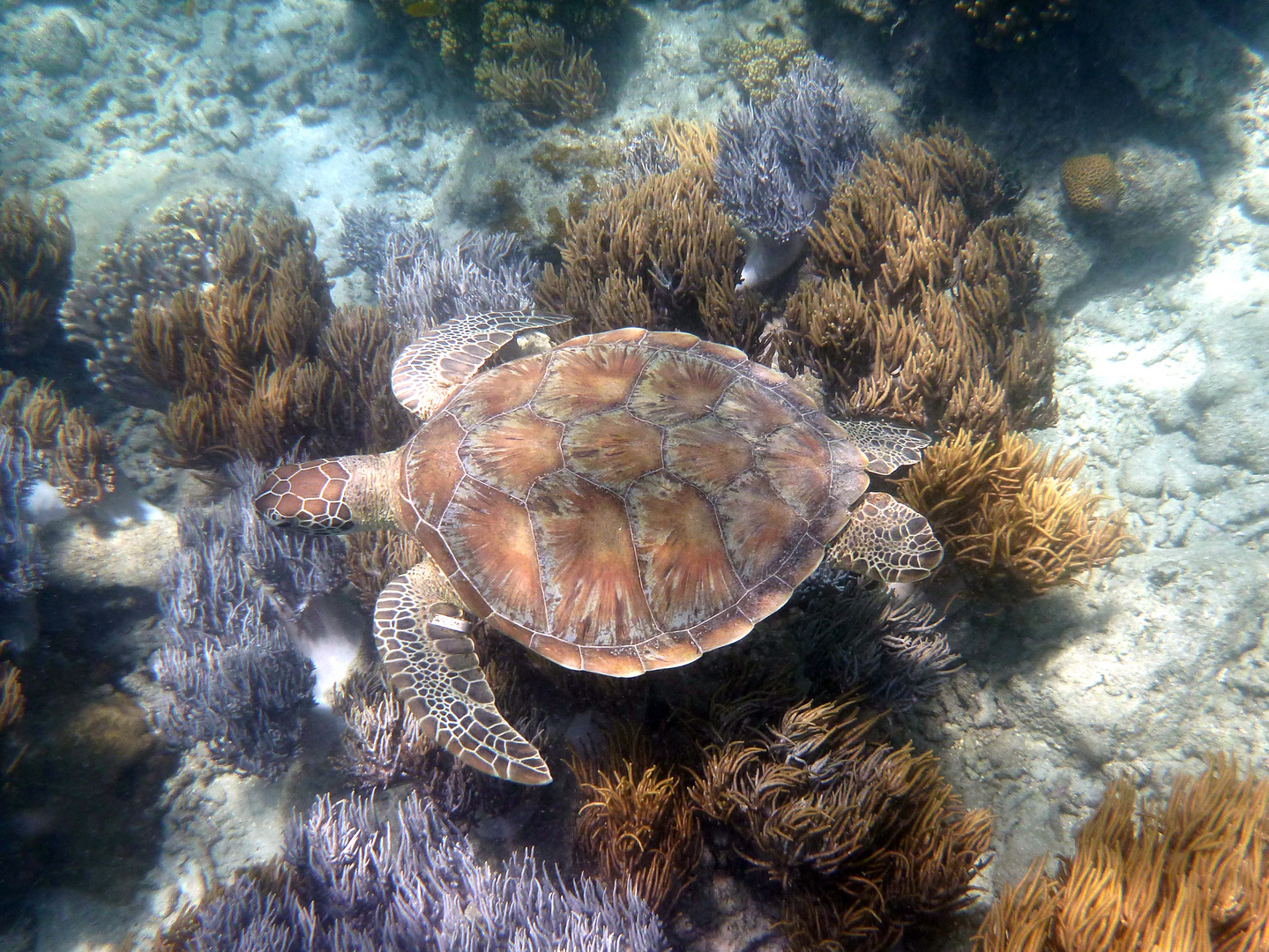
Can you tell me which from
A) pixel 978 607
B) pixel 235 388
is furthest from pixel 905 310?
pixel 235 388

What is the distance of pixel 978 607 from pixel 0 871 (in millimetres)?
6139

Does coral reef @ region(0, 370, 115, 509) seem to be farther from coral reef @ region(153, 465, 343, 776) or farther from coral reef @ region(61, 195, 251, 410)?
coral reef @ region(153, 465, 343, 776)

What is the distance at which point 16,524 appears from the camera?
379 centimetres

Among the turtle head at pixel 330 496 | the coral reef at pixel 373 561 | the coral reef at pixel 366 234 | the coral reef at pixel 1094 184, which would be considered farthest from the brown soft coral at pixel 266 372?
the coral reef at pixel 1094 184

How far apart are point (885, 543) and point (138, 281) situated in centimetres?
757

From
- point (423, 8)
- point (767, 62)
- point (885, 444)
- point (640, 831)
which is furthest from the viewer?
point (423, 8)

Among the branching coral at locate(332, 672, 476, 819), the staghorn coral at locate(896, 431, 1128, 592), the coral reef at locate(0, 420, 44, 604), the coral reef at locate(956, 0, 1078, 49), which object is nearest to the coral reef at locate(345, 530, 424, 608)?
the branching coral at locate(332, 672, 476, 819)

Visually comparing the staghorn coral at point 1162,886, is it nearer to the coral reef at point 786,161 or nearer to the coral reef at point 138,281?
the coral reef at point 786,161

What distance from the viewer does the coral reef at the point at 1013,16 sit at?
521 centimetres

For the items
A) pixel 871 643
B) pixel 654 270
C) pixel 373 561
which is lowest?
pixel 373 561

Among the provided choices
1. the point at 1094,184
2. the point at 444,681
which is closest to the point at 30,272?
the point at 444,681

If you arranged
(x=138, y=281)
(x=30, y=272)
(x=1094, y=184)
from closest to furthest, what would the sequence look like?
1. (x=1094, y=184)
2. (x=30, y=272)
3. (x=138, y=281)

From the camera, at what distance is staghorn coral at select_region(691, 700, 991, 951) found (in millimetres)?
2375

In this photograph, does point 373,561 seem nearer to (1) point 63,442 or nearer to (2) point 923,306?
(1) point 63,442
